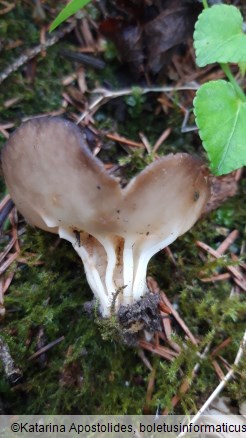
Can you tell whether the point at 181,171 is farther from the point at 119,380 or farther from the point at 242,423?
the point at 242,423

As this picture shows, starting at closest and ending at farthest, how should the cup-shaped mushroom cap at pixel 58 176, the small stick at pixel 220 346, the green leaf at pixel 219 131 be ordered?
1. the cup-shaped mushroom cap at pixel 58 176
2. the green leaf at pixel 219 131
3. the small stick at pixel 220 346

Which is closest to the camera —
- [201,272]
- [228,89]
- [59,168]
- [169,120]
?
[59,168]

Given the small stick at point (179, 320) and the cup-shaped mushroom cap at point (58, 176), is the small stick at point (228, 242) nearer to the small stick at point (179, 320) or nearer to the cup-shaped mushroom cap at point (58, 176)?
the small stick at point (179, 320)

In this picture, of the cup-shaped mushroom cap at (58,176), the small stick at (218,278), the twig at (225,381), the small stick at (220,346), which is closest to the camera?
the cup-shaped mushroom cap at (58,176)

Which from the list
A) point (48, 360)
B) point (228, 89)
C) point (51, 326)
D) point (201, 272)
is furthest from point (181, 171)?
point (48, 360)

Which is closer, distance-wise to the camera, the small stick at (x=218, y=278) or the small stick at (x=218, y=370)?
the small stick at (x=218, y=370)

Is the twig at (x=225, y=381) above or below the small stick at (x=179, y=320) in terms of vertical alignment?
below

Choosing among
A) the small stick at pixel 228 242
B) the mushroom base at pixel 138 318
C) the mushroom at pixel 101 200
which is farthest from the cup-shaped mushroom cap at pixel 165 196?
the small stick at pixel 228 242

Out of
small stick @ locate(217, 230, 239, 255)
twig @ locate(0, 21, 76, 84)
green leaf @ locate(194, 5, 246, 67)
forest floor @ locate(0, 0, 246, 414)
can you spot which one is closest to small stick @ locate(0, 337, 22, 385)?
forest floor @ locate(0, 0, 246, 414)
